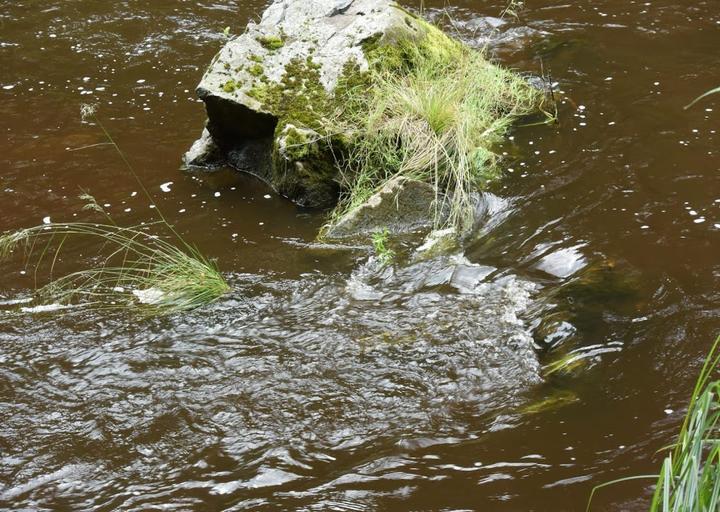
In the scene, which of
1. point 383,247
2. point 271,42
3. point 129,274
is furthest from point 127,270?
point 271,42

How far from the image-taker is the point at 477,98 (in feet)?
22.3

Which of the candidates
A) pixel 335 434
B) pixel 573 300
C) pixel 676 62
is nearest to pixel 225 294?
pixel 335 434

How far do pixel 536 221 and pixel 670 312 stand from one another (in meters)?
1.39

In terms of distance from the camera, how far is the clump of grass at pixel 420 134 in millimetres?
5918

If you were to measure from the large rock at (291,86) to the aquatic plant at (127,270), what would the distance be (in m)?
1.11

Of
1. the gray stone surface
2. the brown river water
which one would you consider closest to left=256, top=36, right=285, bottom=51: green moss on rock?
the brown river water

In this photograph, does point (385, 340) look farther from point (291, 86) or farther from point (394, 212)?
point (291, 86)

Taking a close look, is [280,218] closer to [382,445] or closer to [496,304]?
[496,304]

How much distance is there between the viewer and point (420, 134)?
6.12 m

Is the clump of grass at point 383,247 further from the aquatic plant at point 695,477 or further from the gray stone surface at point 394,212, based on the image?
the aquatic plant at point 695,477

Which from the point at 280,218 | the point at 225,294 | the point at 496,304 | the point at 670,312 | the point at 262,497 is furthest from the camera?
the point at 280,218

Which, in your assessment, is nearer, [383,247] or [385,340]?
[385,340]

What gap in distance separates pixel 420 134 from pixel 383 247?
1.08 metres

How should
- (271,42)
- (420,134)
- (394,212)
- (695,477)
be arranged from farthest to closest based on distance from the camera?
(271,42), (420,134), (394,212), (695,477)
